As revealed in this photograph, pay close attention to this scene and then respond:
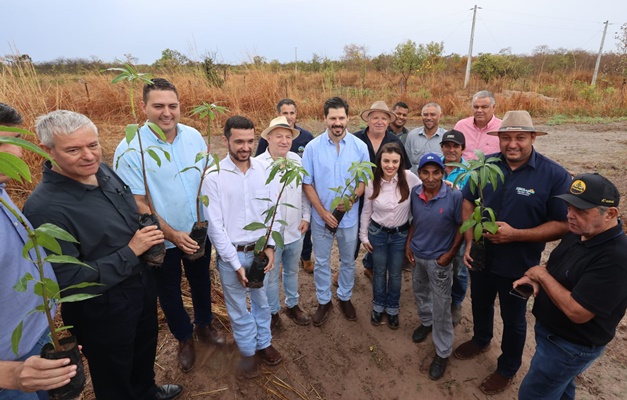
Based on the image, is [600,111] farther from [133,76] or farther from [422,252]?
[133,76]

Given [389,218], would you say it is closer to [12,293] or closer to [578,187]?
[578,187]

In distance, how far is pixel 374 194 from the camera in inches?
112

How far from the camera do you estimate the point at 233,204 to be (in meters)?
2.37

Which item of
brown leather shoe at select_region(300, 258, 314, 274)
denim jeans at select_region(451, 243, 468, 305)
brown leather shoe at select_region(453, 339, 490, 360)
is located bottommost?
brown leather shoe at select_region(453, 339, 490, 360)

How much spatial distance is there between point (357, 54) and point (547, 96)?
11.7m

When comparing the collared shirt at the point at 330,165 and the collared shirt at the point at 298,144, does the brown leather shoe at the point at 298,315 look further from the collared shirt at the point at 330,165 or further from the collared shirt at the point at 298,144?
the collared shirt at the point at 298,144

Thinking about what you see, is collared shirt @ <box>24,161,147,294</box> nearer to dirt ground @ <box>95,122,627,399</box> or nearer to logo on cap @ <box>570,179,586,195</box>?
dirt ground @ <box>95,122,627,399</box>

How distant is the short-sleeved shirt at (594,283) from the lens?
155 centimetres

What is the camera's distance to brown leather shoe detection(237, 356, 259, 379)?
2.58 metres

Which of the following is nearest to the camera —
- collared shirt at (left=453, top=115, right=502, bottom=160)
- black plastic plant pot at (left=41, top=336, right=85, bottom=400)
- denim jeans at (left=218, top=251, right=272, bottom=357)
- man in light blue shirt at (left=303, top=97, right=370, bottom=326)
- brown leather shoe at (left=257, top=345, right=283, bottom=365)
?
black plastic plant pot at (left=41, top=336, right=85, bottom=400)

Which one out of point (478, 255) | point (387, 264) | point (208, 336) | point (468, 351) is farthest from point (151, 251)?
point (468, 351)

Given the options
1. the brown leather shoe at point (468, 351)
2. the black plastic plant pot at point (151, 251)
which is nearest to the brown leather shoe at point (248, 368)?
the black plastic plant pot at point (151, 251)

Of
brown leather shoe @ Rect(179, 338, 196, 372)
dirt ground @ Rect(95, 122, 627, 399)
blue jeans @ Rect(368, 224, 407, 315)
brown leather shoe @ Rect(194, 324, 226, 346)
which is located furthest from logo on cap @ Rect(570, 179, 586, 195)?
brown leather shoe @ Rect(179, 338, 196, 372)

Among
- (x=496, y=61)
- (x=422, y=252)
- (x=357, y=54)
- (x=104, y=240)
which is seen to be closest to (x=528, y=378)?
(x=422, y=252)
